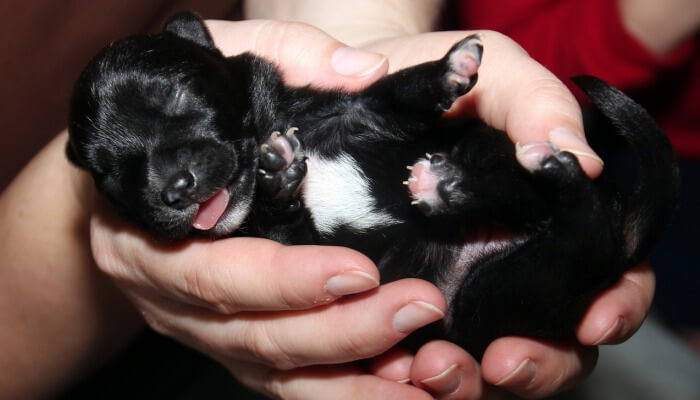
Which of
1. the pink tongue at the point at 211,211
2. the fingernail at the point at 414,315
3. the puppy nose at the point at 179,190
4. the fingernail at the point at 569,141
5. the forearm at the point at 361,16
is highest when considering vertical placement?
the fingernail at the point at 569,141

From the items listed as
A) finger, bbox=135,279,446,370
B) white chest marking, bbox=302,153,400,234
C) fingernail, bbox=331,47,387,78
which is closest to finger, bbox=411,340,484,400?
finger, bbox=135,279,446,370

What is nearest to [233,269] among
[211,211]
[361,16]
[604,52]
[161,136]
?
[211,211]

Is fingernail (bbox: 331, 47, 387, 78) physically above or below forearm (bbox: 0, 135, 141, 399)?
above

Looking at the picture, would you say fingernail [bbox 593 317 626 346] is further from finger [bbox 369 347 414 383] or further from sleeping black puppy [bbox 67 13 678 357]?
finger [bbox 369 347 414 383]

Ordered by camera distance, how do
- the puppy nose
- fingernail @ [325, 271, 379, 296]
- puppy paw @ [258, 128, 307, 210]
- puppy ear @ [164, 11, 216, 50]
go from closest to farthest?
fingernail @ [325, 271, 379, 296]
the puppy nose
puppy paw @ [258, 128, 307, 210]
puppy ear @ [164, 11, 216, 50]

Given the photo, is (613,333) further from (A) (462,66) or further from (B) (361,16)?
(B) (361,16)

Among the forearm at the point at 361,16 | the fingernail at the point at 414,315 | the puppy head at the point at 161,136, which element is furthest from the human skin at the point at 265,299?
the forearm at the point at 361,16

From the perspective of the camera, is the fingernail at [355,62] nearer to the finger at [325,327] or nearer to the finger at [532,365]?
the finger at [325,327]
